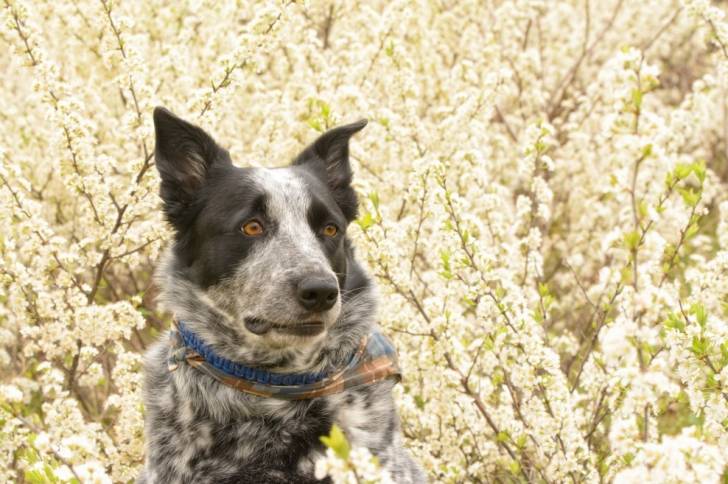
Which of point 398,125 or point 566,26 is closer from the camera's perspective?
point 398,125

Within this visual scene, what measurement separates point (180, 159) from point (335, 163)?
777 mm

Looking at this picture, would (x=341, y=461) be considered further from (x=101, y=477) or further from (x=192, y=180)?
(x=192, y=180)

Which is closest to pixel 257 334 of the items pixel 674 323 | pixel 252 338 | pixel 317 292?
pixel 252 338

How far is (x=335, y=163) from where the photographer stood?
3.78m

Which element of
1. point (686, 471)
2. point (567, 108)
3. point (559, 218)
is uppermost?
point (686, 471)

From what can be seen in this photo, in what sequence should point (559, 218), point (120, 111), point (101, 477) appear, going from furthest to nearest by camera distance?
point (559, 218) < point (120, 111) < point (101, 477)

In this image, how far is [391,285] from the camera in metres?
4.19

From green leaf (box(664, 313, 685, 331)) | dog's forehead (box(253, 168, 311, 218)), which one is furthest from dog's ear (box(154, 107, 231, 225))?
green leaf (box(664, 313, 685, 331))

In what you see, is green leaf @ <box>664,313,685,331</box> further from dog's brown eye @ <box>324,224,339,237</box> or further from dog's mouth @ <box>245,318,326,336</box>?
dog's brown eye @ <box>324,224,339,237</box>

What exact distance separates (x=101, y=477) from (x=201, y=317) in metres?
1.24

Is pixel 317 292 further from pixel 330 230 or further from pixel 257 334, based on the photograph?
pixel 330 230

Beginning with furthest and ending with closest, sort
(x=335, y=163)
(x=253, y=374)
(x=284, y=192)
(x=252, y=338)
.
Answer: (x=335, y=163)
(x=284, y=192)
(x=252, y=338)
(x=253, y=374)

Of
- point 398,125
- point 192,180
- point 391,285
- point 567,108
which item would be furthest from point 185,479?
point 567,108

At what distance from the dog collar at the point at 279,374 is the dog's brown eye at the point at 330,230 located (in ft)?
1.61
